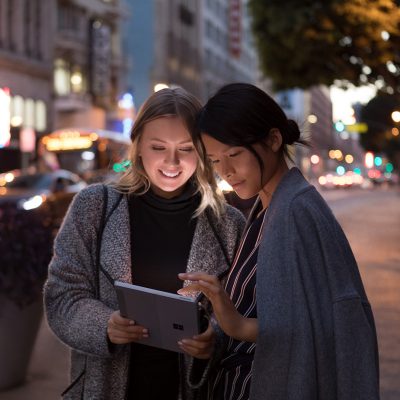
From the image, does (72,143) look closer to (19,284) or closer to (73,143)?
(73,143)

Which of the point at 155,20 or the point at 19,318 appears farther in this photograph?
the point at 155,20

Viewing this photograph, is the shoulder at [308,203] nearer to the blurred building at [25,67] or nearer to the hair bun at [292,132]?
the hair bun at [292,132]

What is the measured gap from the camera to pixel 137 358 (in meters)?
2.64

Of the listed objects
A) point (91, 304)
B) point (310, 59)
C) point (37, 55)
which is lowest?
point (91, 304)

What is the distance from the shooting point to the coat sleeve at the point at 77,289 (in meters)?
2.54

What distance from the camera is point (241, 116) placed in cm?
220

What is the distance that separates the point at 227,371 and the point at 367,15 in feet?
54.4

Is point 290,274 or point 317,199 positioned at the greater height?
Result: point 317,199

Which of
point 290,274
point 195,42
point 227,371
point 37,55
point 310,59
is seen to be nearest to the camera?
point 290,274

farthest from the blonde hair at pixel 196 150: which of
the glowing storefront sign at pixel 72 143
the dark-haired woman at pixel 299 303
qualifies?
the glowing storefront sign at pixel 72 143

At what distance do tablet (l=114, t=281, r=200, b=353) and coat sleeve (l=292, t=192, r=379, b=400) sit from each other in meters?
0.35

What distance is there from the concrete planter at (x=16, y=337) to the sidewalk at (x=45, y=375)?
0.10 metres

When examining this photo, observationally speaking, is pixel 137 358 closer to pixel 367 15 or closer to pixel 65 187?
pixel 367 15

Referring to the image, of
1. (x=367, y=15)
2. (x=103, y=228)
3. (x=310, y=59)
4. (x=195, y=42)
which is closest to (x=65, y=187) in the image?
(x=310, y=59)
